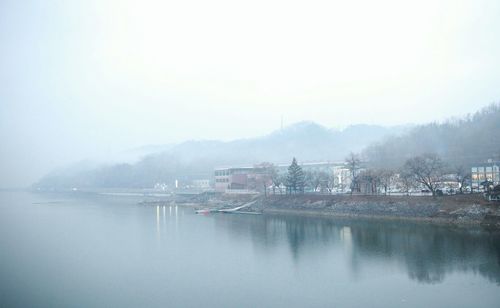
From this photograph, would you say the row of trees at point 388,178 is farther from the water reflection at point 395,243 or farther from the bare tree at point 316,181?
the water reflection at point 395,243

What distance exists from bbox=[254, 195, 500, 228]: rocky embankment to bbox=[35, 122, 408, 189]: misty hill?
96.9 feet

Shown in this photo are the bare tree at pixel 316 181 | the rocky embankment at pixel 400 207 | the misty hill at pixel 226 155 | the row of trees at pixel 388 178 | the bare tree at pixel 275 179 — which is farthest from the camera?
the misty hill at pixel 226 155

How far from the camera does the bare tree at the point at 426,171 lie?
15570 mm

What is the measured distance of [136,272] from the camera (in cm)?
897

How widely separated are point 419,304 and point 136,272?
18.8 feet

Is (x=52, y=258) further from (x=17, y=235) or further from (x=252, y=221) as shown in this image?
(x=252, y=221)

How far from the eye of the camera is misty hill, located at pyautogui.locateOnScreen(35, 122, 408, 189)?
51209mm

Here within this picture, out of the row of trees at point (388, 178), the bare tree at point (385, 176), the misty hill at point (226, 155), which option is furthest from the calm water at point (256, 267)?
the misty hill at point (226, 155)

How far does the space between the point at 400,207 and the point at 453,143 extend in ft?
54.9

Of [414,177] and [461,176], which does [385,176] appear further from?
[461,176]

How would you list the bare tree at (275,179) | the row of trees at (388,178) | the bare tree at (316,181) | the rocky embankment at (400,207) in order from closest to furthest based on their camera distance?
the rocky embankment at (400,207)
the row of trees at (388,178)
the bare tree at (316,181)
the bare tree at (275,179)

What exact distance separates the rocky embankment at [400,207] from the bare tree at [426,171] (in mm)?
780

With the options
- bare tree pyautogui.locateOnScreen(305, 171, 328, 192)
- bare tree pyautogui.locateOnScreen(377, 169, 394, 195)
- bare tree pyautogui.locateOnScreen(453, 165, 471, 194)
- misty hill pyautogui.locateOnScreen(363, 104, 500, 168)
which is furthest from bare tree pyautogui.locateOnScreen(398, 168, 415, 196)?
misty hill pyautogui.locateOnScreen(363, 104, 500, 168)

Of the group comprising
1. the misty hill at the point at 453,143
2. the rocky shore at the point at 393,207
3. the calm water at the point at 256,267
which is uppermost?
the misty hill at the point at 453,143
